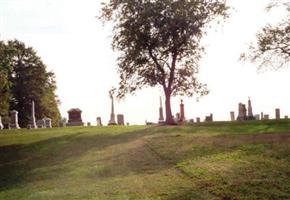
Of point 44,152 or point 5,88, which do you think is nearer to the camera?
point 44,152

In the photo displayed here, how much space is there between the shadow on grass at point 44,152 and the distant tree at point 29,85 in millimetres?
42144

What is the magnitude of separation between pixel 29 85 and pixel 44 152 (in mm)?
49629

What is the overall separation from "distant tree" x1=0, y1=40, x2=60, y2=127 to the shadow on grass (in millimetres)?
42144

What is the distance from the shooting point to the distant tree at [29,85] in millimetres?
66650

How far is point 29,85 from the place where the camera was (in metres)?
67.9

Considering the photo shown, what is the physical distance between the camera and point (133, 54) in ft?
116

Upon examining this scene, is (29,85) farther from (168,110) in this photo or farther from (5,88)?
(168,110)

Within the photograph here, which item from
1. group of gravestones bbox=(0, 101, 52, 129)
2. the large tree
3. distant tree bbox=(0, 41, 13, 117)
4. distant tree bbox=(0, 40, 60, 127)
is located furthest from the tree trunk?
distant tree bbox=(0, 40, 60, 127)

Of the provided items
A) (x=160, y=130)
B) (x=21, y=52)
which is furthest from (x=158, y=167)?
(x=21, y=52)

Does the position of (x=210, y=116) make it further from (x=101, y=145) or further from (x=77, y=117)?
(x=101, y=145)

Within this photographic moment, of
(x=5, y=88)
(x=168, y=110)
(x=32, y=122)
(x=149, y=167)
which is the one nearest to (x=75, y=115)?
(x=32, y=122)

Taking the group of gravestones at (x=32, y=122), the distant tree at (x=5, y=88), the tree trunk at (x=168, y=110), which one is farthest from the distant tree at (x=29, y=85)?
the tree trunk at (x=168, y=110)

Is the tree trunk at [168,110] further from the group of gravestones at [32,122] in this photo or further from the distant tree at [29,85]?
the distant tree at [29,85]

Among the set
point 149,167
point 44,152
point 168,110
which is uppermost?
point 168,110
